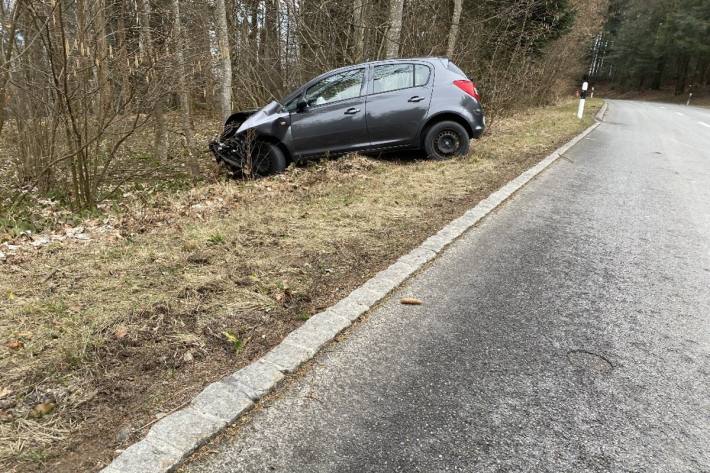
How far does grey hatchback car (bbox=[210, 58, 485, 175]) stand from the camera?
315 inches

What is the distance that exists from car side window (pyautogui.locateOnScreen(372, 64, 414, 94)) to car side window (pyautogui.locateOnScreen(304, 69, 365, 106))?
28cm

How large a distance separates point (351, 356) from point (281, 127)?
586cm

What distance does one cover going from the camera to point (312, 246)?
4406 millimetres

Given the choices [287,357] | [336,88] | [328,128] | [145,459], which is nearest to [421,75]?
[336,88]

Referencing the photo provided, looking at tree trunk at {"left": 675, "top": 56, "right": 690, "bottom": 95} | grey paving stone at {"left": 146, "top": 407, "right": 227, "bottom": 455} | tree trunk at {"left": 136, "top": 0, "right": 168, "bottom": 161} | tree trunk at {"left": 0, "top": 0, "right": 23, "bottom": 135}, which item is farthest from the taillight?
tree trunk at {"left": 675, "top": 56, "right": 690, "bottom": 95}

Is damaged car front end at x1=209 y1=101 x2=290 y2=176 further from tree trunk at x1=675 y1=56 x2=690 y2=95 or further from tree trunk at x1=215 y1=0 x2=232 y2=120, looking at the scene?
tree trunk at x1=675 y1=56 x2=690 y2=95

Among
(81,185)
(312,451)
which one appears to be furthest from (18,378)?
(81,185)

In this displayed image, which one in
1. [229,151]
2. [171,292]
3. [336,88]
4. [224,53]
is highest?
[224,53]

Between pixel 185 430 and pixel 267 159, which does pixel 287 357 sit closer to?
pixel 185 430

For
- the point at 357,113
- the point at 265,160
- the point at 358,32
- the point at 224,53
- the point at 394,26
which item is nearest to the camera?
the point at 357,113

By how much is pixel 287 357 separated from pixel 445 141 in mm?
6510

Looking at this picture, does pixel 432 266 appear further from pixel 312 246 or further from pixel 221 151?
pixel 221 151

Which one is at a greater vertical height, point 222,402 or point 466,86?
point 466,86

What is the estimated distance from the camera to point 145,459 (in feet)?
6.68
